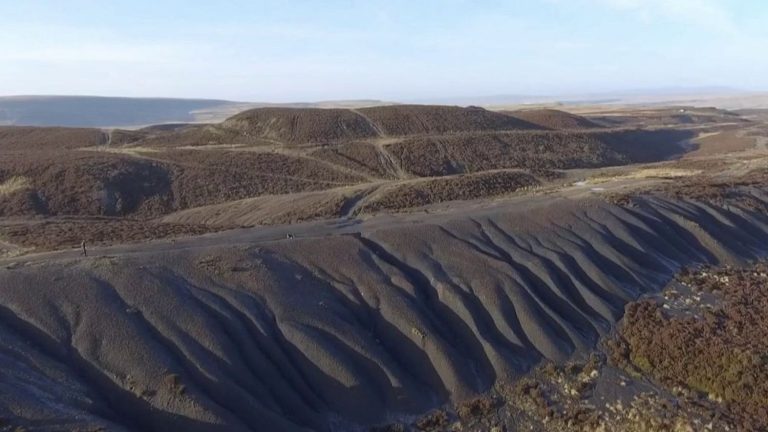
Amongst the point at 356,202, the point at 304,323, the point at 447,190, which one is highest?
the point at 447,190

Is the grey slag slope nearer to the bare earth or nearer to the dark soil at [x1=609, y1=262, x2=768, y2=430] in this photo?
the bare earth

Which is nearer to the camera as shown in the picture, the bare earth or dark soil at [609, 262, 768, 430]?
the bare earth

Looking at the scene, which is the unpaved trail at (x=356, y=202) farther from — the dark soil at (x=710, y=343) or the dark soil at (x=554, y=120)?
the dark soil at (x=554, y=120)

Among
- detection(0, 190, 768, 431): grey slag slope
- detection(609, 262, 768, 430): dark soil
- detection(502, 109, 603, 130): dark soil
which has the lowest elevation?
detection(609, 262, 768, 430): dark soil

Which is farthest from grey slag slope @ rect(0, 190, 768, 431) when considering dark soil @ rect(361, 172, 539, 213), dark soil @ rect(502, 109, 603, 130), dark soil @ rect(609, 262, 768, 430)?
dark soil @ rect(502, 109, 603, 130)

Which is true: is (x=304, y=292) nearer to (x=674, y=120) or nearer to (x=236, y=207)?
(x=236, y=207)

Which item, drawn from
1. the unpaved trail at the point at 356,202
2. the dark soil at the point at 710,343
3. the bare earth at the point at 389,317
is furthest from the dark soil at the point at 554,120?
the dark soil at the point at 710,343

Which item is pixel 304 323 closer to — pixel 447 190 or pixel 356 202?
pixel 356 202

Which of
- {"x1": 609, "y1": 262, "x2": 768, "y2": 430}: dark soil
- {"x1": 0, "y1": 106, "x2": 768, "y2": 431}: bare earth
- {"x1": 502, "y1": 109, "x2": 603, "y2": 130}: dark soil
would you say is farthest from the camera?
{"x1": 502, "y1": 109, "x2": 603, "y2": 130}: dark soil

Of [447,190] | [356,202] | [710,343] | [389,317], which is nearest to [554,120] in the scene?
[447,190]

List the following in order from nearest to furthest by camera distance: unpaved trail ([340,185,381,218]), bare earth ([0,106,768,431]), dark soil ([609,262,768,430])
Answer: bare earth ([0,106,768,431]), dark soil ([609,262,768,430]), unpaved trail ([340,185,381,218])
